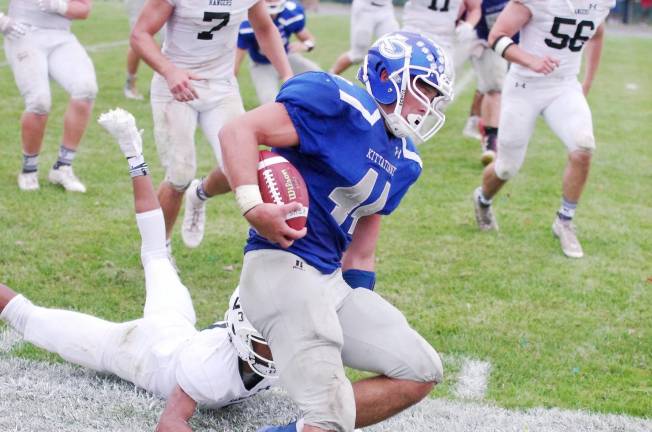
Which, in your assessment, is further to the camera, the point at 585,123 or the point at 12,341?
the point at 585,123

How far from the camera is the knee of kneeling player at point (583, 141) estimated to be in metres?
6.29

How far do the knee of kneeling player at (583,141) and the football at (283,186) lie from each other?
11.5 ft

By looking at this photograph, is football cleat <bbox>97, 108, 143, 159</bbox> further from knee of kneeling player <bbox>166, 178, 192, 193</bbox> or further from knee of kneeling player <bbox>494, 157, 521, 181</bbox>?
knee of kneeling player <bbox>494, 157, 521, 181</bbox>

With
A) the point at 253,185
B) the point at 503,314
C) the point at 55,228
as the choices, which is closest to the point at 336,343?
the point at 253,185

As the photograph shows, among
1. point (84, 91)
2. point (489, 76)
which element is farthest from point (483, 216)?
point (84, 91)

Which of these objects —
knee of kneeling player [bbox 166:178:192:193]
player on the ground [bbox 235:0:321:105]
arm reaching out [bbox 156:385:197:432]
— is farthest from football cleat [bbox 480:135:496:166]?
arm reaching out [bbox 156:385:197:432]

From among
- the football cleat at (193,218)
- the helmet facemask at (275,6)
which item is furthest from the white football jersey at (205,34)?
the helmet facemask at (275,6)

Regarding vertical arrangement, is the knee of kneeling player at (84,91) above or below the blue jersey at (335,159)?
below

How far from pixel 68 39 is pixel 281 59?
2230 millimetres

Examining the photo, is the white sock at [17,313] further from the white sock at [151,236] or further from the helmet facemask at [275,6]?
the helmet facemask at [275,6]

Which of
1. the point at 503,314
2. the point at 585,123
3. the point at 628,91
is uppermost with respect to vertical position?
the point at 585,123

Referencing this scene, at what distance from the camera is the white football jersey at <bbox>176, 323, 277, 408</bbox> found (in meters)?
3.67

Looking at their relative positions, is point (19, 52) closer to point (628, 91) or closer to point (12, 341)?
point (12, 341)

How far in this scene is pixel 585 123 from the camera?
6.35m
